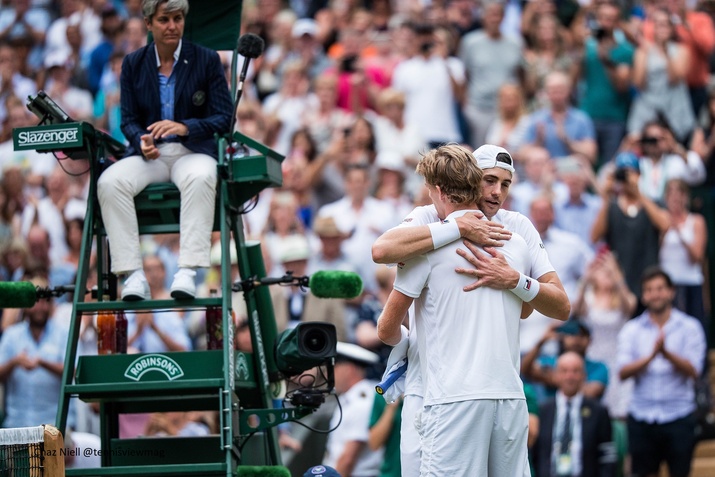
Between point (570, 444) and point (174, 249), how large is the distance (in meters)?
5.08

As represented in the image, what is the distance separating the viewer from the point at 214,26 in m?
9.52

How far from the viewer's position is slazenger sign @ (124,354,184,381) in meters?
8.21

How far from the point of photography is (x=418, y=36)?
16953 millimetres

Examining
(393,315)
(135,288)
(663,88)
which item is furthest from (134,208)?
(663,88)

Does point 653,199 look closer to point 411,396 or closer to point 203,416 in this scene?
point 203,416

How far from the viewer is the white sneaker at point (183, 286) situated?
827 centimetres

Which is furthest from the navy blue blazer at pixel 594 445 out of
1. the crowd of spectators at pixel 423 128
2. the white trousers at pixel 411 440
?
the white trousers at pixel 411 440

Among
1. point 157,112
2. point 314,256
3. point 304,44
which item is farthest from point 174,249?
point 157,112

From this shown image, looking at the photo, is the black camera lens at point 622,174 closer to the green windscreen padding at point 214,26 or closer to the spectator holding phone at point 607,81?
the spectator holding phone at point 607,81

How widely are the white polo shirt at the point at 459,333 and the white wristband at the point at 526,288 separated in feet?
0.19

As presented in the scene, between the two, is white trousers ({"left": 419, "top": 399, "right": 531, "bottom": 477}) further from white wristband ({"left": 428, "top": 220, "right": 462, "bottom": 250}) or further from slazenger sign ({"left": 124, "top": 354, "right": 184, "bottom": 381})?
slazenger sign ({"left": 124, "top": 354, "right": 184, "bottom": 381})

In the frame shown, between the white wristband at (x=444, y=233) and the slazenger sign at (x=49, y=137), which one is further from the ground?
the slazenger sign at (x=49, y=137)

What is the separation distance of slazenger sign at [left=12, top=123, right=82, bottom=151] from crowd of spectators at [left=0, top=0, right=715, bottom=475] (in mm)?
4340

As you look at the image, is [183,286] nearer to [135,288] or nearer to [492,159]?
[135,288]
